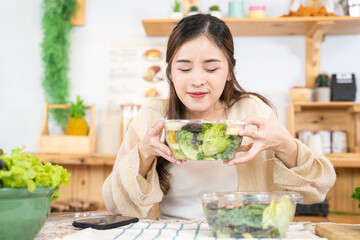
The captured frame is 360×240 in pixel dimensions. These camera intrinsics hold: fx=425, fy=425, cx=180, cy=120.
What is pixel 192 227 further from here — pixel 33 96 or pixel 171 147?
pixel 33 96

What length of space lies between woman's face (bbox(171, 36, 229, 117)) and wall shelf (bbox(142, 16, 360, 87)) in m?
1.38

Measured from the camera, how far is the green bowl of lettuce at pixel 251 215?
2.59 feet

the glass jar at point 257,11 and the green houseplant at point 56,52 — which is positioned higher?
the glass jar at point 257,11

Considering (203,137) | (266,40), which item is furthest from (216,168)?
(266,40)

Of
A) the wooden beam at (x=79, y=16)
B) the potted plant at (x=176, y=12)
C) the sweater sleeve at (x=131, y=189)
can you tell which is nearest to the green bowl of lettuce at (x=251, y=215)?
the sweater sleeve at (x=131, y=189)

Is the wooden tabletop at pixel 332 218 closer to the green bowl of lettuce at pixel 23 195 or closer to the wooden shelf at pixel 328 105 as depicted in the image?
the wooden shelf at pixel 328 105

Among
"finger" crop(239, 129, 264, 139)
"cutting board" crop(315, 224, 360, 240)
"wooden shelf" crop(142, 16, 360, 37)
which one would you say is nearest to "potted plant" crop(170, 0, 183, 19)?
"wooden shelf" crop(142, 16, 360, 37)

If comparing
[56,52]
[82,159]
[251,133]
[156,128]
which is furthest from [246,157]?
[56,52]

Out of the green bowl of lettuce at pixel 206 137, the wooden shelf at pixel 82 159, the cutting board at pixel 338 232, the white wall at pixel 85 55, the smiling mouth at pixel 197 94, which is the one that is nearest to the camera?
the cutting board at pixel 338 232

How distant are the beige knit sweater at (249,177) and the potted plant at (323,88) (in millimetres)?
1303

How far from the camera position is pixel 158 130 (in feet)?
3.81

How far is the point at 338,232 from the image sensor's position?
89 cm

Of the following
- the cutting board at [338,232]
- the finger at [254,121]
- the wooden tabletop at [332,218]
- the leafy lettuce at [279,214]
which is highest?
the finger at [254,121]

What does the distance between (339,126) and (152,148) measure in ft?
6.62
